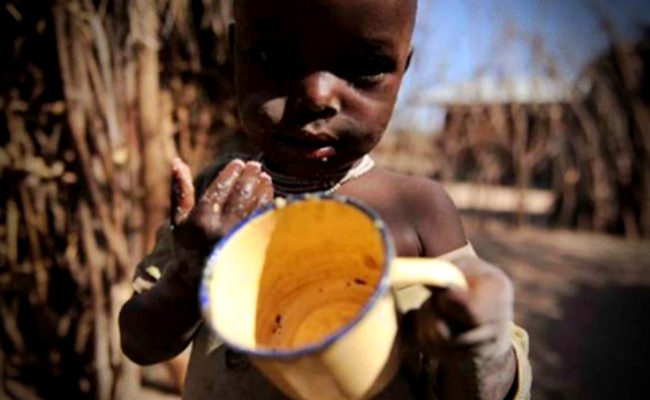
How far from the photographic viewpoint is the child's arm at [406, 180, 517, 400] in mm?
578

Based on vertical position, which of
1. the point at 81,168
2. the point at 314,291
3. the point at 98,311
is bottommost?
the point at 98,311

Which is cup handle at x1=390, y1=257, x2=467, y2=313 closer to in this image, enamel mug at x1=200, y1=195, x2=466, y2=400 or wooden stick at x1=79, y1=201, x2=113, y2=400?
enamel mug at x1=200, y1=195, x2=466, y2=400

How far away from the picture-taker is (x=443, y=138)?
1081 centimetres

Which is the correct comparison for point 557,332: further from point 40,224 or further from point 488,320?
point 488,320

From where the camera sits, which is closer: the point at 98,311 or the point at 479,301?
the point at 479,301

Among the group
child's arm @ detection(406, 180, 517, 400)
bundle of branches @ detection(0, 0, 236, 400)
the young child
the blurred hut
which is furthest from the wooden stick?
the blurred hut

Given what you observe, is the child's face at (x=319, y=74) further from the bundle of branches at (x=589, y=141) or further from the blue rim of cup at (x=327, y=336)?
the bundle of branches at (x=589, y=141)

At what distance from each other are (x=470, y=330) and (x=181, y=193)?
0.36 meters

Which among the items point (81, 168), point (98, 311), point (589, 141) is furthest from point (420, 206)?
point (589, 141)

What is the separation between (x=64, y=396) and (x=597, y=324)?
375cm

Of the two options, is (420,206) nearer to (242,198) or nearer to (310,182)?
(310,182)

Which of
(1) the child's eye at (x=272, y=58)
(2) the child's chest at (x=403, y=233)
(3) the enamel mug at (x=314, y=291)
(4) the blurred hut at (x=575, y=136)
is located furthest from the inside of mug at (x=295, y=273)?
(4) the blurred hut at (x=575, y=136)

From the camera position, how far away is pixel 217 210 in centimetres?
67

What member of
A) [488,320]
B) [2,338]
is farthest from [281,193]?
[2,338]
